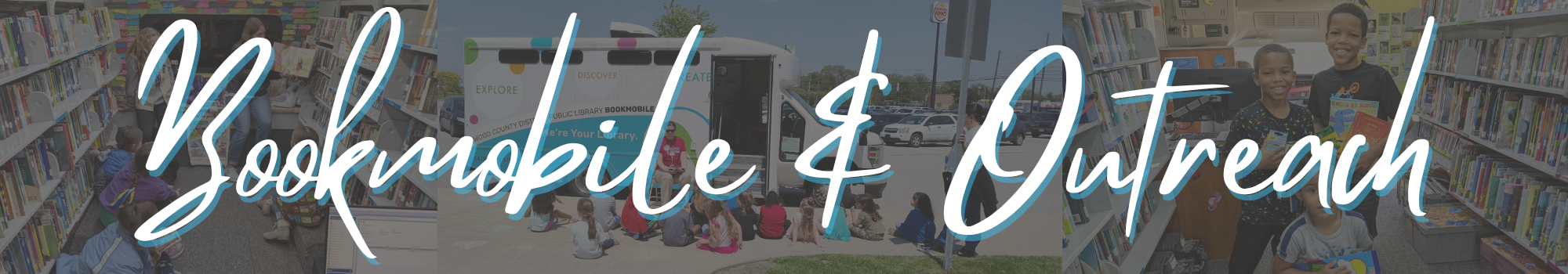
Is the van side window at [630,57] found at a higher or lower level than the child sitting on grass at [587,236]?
higher

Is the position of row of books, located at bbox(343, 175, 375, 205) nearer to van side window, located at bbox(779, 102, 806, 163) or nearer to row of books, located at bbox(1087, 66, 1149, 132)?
row of books, located at bbox(1087, 66, 1149, 132)

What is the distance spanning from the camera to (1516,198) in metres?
2.98

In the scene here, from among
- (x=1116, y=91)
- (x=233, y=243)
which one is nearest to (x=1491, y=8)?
(x=1116, y=91)

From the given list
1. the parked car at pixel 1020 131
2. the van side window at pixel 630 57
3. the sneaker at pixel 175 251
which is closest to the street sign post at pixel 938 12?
the van side window at pixel 630 57

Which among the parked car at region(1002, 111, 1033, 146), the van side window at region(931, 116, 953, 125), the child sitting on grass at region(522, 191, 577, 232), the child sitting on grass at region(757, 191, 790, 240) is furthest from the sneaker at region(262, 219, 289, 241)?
the parked car at region(1002, 111, 1033, 146)

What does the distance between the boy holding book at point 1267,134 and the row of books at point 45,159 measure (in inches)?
143

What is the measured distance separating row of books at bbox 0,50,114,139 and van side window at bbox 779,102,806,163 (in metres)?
3.27

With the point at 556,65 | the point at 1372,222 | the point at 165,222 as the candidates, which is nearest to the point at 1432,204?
the point at 1372,222

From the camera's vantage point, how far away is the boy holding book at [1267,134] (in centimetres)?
274

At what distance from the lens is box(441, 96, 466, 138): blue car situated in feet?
17.9

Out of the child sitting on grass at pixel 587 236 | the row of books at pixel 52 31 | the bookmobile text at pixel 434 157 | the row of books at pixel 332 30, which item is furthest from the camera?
the child sitting on grass at pixel 587 236

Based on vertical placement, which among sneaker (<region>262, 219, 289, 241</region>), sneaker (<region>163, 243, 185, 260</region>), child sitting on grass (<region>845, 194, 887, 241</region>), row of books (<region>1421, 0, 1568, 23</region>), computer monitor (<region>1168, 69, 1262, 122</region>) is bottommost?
child sitting on grass (<region>845, 194, 887, 241</region>)

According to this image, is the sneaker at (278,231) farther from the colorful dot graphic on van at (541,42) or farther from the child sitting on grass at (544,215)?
the colorful dot graphic on van at (541,42)

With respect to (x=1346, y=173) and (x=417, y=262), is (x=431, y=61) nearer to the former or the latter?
(x=417, y=262)
